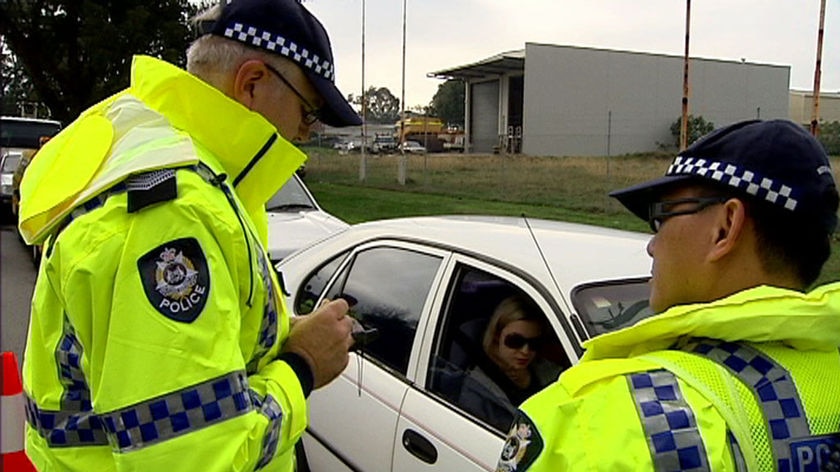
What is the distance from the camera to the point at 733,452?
3.63ft

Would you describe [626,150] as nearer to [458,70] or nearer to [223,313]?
[458,70]

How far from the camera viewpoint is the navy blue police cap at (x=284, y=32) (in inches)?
70.4

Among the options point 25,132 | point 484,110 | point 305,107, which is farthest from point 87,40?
point 484,110

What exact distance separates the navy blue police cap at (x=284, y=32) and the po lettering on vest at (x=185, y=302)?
2.07 ft

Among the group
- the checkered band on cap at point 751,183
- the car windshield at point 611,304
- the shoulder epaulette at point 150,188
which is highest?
the checkered band on cap at point 751,183

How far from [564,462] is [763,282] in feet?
1.63

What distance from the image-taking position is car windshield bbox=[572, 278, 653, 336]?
2596 millimetres

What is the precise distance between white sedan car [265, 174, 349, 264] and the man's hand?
175 inches

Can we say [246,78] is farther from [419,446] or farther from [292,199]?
[292,199]

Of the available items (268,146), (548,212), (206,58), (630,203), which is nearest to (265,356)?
(268,146)

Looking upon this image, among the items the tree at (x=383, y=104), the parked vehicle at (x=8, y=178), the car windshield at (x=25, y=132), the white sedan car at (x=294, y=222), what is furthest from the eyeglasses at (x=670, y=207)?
the tree at (x=383, y=104)

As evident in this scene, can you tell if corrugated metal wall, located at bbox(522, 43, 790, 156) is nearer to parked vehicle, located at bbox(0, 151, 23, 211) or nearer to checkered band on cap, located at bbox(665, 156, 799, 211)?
parked vehicle, located at bbox(0, 151, 23, 211)

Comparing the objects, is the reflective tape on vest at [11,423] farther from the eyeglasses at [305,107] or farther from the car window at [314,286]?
the eyeglasses at [305,107]

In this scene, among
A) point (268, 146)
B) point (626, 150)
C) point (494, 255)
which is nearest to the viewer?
point (268, 146)
